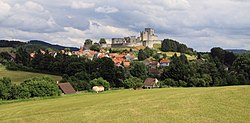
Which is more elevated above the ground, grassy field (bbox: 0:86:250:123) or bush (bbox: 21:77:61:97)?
grassy field (bbox: 0:86:250:123)

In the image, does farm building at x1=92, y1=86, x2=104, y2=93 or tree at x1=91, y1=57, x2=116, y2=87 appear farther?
tree at x1=91, y1=57, x2=116, y2=87

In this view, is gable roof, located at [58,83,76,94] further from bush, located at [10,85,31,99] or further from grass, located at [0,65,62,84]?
grass, located at [0,65,62,84]

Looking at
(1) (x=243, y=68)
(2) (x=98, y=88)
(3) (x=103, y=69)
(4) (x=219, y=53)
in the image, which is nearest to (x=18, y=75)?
(3) (x=103, y=69)

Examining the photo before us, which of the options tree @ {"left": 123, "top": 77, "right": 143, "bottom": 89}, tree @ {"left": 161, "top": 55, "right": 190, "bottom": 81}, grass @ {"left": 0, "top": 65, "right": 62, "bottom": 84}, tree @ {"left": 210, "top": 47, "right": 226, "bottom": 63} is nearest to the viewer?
tree @ {"left": 123, "top": 77, "right": 143, "bottom": 89}

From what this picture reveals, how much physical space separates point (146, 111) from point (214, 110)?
5330 millimetres

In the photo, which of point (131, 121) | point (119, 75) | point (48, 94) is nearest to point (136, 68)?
point (119, 75)

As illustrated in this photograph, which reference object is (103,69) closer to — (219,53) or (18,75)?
(18,75)

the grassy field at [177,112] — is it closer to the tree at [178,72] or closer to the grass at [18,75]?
the tree at [178,72]

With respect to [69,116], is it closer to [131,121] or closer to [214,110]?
[131,121]

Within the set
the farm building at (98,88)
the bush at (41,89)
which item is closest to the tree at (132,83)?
the farm building at (98,88)

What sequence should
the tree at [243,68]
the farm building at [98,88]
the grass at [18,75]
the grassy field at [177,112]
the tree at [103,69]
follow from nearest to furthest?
the grassy field at [177,112] → the farm building at [98,88] → the tree at [103,69] → the tree at [243,68] → the grass at [18,75]

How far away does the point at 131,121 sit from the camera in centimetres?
A: 2750

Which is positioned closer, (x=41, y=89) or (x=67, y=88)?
(x=41, y=89)

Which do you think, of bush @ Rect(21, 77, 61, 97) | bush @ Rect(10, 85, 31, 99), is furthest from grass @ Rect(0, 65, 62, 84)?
bush @ Rect(10, 85, 31, 99)
